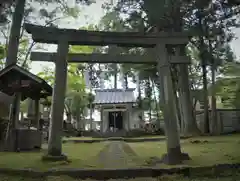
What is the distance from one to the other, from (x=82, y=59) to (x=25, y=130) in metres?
4.83

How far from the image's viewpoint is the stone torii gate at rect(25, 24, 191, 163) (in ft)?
20.5

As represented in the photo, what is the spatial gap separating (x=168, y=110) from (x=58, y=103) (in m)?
2.76

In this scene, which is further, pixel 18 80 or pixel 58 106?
pixel 18 80

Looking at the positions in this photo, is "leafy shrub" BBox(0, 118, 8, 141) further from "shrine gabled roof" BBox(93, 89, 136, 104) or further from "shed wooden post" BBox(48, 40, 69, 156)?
"shrine gabled roof" BBox(93, 89, 136, 104)

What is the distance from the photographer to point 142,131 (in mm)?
22844

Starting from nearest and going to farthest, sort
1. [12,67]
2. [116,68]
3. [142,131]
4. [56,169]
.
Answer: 1. [56,169]
2. [12,67]
3. [142,131]
4. [116,68]

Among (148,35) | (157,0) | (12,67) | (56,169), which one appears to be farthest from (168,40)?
(12,67)

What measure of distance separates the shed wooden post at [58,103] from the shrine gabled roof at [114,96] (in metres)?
17.3

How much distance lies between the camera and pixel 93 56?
21.5 ft

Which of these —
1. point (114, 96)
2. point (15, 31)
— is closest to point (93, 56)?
point (15, 31)

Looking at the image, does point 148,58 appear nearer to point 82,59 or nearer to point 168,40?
point 168,40

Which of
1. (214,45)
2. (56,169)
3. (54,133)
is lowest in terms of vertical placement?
(56,169)

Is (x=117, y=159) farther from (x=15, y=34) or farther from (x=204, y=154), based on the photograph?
(x=15, y=34)

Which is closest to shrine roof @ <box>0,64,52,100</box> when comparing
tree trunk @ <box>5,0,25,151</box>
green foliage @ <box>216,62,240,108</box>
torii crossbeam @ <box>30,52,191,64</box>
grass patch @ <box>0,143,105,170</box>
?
grass patch @ <box>0,143,105,170</box>
